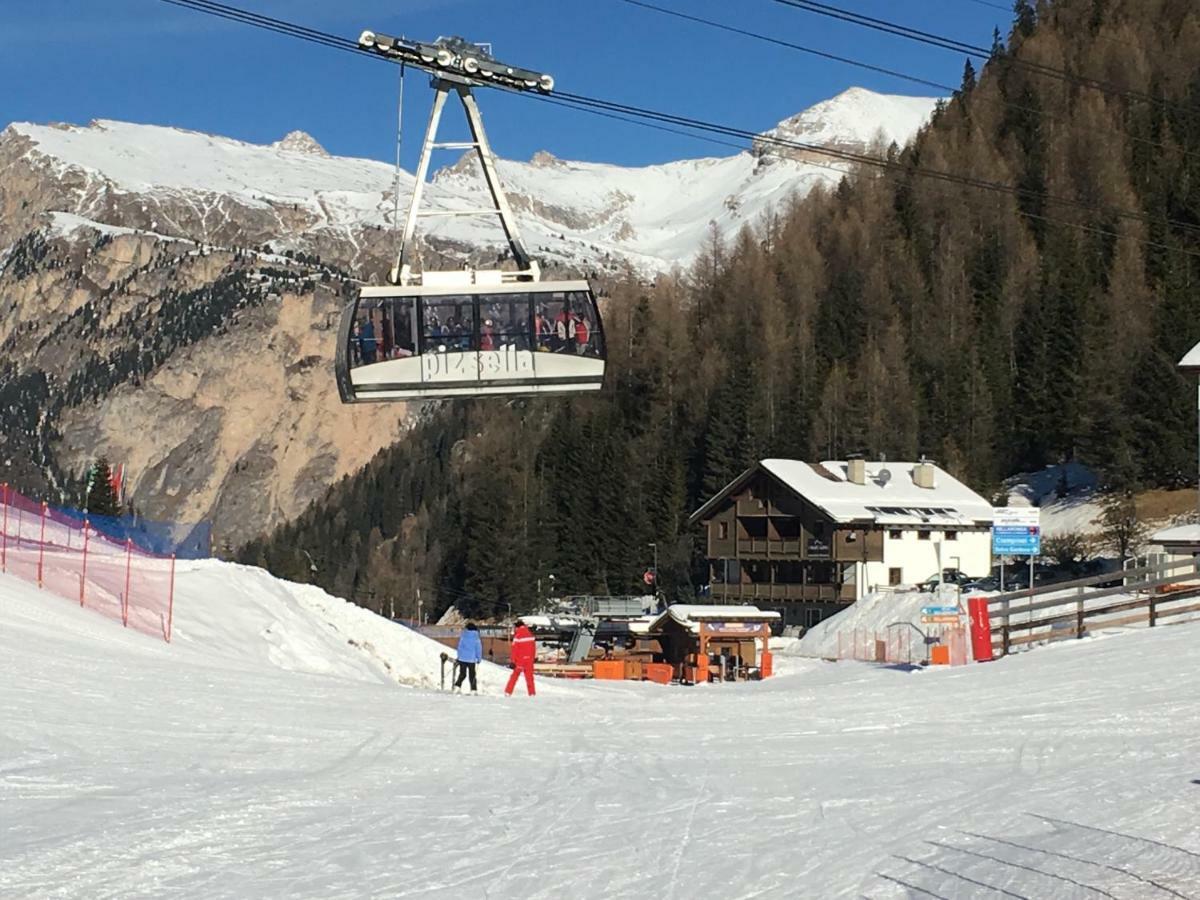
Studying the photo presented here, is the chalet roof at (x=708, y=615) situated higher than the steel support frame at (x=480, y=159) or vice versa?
the steel support frame at (x=480, y=159)

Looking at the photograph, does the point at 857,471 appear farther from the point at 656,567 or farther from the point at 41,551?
the point at 41,551

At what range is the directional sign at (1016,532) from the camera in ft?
141

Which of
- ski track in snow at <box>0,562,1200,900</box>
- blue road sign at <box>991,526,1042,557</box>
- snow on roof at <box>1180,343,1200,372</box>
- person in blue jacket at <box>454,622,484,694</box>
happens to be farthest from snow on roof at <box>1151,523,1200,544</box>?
person in blue jacket at <box>454,622,484,694</box>

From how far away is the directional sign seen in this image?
43000mm

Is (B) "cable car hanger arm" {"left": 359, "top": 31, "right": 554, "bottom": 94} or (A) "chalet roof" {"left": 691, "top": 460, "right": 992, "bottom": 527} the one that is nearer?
(B) "cable car hanger arm" {"left": 359, "top": 31, "right": 554, "bottom": 94}

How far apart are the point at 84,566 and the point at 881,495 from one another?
4760cm

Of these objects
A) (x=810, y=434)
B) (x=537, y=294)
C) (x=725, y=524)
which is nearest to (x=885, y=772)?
(x=537, y=294)

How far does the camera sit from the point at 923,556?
220ft

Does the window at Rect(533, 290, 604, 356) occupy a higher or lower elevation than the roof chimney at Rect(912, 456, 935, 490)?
lower

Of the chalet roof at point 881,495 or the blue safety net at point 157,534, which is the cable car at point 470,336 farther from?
the chalet roof at point 881,495

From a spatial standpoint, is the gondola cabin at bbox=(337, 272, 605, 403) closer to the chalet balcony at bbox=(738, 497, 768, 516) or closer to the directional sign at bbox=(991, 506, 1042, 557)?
the directional sign at bbox=(991, 506, 1042, 557)

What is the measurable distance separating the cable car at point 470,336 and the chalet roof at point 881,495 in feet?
137

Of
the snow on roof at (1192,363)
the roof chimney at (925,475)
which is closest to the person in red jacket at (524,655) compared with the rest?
the snow on roof at (1192,363)

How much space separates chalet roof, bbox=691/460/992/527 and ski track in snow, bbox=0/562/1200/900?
1645 inches
